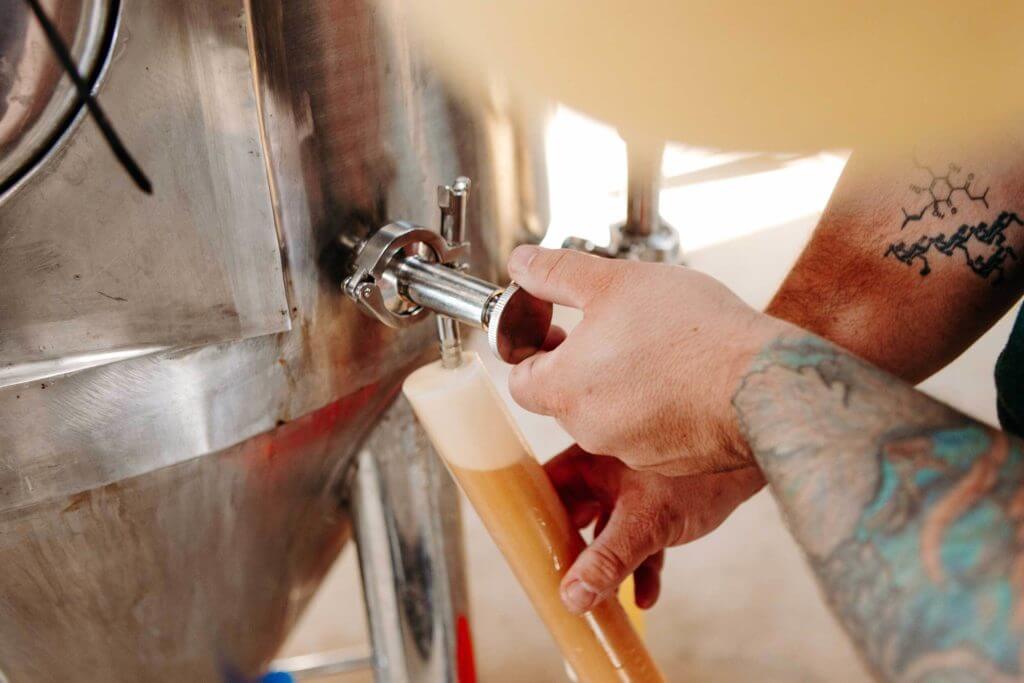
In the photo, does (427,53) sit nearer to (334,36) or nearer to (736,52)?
(334,36)

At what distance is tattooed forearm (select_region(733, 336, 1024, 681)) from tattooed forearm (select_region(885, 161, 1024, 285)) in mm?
253

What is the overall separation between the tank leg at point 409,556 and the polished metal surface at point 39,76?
32cm

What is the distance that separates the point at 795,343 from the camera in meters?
0.48

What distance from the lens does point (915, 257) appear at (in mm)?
687

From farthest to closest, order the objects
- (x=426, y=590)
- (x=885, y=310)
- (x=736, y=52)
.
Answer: (x=426, y=590) → (x=885, y=310) → (x=736, y=52)

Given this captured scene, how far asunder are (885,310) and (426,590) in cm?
43

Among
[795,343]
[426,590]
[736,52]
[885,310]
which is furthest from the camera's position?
[426,590]

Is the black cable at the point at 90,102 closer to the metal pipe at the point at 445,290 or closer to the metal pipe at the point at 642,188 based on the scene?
the metal pipe at the point at 445,290

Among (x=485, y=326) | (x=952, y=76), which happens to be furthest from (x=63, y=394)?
(x=952, y=76)

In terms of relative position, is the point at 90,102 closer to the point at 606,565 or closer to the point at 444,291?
the point at 444,291

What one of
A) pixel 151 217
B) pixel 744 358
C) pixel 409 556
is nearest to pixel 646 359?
pixel 744 358

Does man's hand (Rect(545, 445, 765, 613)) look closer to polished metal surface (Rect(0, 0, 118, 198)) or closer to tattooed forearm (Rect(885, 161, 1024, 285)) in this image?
tattooed forearm (Rect(885, 161, 1024, 285))

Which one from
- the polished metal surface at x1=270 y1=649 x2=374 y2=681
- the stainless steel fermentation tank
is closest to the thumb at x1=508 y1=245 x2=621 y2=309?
the stainless steel fermentation tank

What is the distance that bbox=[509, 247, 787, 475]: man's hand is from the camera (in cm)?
49
